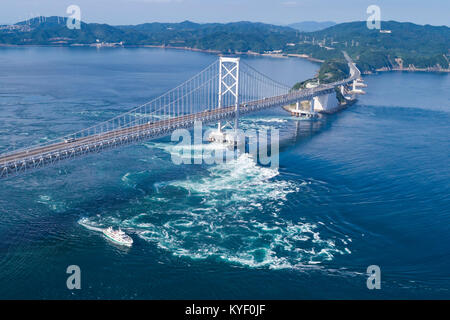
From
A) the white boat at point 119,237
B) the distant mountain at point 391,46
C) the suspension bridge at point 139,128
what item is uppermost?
the distant mountain at point 391,46

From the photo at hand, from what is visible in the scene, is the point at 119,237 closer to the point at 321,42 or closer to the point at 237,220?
the point at 237,220

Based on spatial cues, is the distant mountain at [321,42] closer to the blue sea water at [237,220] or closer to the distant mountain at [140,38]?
the distant mountain at [140,38]

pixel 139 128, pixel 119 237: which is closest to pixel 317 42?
pixel 139 128

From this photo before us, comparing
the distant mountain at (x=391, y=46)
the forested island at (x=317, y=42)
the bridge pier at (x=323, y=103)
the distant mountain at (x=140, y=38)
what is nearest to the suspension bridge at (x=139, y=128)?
the bridge pier at (x=323, y=103)

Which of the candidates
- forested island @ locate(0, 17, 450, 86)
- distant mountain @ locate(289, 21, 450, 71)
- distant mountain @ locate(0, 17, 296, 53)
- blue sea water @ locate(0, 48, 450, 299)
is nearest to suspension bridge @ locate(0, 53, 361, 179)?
blue sea water @ locate(0, 48, 450, 299)

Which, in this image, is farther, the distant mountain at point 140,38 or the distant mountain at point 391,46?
the distant mountain at point 140,38

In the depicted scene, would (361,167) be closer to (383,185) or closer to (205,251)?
(383,185)

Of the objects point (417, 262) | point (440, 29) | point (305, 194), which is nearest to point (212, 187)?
point (305, 194)
